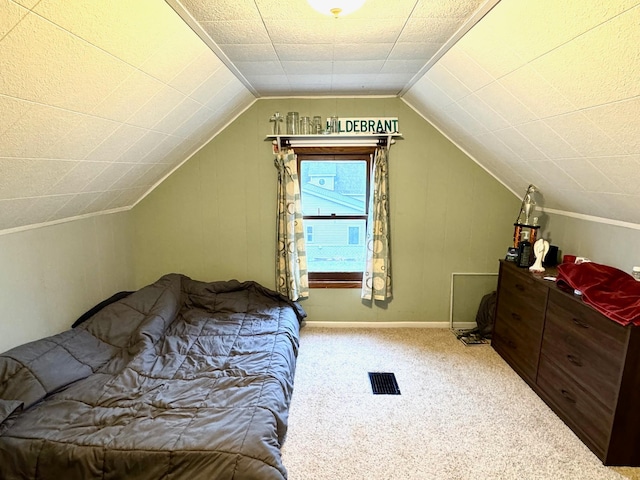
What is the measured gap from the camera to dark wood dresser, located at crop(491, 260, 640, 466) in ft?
6.04

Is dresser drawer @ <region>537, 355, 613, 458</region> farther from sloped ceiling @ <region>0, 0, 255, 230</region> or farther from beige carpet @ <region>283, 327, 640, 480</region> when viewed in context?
sloped ceiling @ <region>0, 0, 255, 230</region>

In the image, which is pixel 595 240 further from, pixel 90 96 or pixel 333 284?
pixel 90 96

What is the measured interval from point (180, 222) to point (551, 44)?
3.11 metres

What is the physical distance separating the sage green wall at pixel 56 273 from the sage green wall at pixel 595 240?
373 cm

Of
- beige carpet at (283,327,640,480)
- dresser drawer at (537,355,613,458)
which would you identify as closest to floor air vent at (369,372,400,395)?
beige carpet at (283,327,640,480)

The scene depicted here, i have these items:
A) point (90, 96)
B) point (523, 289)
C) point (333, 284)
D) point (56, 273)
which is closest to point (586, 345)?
point (523, 289)

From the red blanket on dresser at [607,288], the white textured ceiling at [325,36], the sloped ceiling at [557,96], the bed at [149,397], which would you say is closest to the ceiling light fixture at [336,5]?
the white textured ceiling at [325,36]

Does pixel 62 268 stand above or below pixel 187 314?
above

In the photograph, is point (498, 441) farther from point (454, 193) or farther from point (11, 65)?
point (11, 65)

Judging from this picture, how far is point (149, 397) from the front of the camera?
1944 millimetres

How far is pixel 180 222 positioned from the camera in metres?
3.49

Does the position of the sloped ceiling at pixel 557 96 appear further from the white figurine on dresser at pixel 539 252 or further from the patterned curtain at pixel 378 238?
the patterned curtain at pixel 378 238

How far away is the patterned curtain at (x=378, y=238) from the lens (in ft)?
10.9

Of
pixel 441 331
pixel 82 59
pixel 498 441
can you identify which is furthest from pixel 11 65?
pixel 441 331
